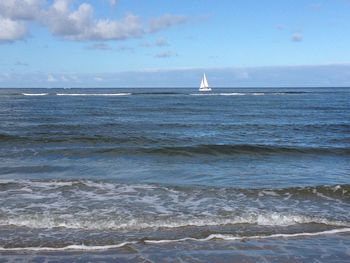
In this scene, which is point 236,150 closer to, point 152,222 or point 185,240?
point 152,222

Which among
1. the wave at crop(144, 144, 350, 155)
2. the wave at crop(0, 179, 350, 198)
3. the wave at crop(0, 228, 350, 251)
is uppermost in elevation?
the wave at crop(0, 228, 350, 251)

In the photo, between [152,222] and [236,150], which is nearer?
[152,222]

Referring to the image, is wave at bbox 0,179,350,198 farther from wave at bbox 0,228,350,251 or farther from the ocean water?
wave at bbox 0,228,350,251

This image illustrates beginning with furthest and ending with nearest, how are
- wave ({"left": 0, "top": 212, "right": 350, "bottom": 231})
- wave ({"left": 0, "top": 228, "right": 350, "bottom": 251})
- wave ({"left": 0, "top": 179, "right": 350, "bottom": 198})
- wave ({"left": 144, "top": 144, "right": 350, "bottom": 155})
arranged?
wave ({"left": 144, "top": 144, "right": 350, "bottom": 155})
wave ({"left": 0, "top": 179, "right": 350, "bottom": 198})
wave ({"left": 0, "top": 212, "right": 350, "bottom": 231})
wave ({"left": 0, "top": 228, "right": 350, "bottom": 251})

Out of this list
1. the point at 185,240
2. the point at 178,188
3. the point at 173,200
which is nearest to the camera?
the point at 185,240

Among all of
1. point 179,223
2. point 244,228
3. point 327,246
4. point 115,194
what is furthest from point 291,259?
point 115,194

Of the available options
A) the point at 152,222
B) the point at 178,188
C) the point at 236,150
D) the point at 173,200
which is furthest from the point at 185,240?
the point at 236,150

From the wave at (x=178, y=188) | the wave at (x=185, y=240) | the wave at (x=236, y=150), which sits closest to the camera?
the wave at (x=185, y=240)

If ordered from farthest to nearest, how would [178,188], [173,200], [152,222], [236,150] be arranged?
[236,150] < [178,188] < [173,200] < [152,222]

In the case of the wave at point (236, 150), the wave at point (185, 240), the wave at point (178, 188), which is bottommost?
the wave at point (236, 150)

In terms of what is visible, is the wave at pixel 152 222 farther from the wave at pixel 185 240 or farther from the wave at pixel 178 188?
the wave at pixel 178 188

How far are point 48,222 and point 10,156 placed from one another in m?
10.6

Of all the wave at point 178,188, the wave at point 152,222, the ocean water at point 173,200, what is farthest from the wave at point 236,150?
the wave at point 152,222

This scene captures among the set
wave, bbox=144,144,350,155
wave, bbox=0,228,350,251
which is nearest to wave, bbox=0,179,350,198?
wave, bbox=0,228,350,251
